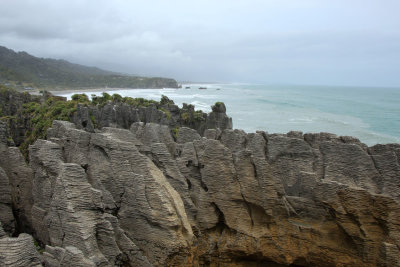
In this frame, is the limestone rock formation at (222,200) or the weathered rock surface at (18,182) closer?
the limestone rock formation at (222,200)

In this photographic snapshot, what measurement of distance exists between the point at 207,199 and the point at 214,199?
0.28 m

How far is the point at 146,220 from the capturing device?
32.1ft

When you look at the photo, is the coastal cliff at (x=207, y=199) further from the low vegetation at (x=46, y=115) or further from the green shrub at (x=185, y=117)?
the green shrub at (x=185, y=117)

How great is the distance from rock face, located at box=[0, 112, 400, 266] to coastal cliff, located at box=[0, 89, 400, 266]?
0.04 metres

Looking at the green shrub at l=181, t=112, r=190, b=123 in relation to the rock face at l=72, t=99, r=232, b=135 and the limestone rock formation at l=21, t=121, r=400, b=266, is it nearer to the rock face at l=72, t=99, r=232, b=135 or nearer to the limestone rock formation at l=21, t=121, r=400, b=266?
the rock face at l=72, t=99, r=232, b=135

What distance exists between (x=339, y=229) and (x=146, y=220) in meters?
7.11

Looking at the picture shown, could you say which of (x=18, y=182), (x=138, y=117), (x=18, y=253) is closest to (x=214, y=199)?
(x=18, y=253)

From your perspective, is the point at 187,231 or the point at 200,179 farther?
the point at 200,179

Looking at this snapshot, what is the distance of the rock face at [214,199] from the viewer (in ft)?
31.7

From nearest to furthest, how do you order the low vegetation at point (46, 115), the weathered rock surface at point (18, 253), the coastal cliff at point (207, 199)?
1. the weathered rock surface at point (18, 253)
2. the coastal cliff at point (207, 199)
3. the low vegetation at point (46, 115)

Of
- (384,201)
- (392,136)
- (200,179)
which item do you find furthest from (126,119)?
(392,136)

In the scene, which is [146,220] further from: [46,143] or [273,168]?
[273,168]

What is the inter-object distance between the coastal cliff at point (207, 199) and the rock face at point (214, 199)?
0.12 feet

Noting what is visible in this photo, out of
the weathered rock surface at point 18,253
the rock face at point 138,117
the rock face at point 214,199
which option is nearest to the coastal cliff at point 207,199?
the rock face at point 214,199
